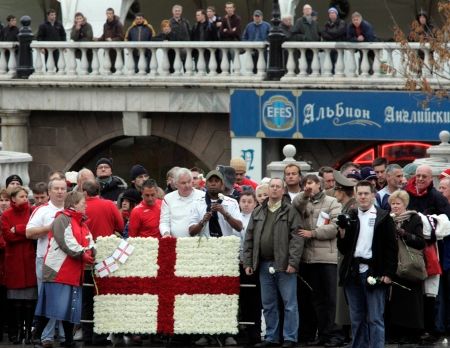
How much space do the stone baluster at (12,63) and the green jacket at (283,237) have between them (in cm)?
1514

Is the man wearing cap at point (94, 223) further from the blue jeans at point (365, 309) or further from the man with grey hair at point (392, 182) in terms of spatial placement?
the blue jeans at point (365, 309)

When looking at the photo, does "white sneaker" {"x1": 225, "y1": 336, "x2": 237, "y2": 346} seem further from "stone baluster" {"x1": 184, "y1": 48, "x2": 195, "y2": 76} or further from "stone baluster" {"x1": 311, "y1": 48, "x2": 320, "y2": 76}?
"stone baluster" {"x1": 184, "y1": 48, "x2": 195, "y2": 76}

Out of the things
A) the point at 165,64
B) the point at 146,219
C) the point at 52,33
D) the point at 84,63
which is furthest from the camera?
the point at 52,33

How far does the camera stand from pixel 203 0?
3866cm

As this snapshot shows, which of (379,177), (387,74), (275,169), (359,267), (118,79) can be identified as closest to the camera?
(359,267)

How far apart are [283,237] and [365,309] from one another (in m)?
1.37

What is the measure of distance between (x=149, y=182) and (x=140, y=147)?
15.4 metres

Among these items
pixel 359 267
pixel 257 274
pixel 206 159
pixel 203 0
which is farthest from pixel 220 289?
pixel 203 0

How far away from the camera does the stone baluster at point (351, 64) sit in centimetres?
3122

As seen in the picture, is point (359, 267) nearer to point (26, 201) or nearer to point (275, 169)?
point (26, 201)

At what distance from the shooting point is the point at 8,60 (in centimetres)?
3425

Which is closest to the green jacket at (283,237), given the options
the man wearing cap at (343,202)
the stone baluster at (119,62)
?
the man wearing cap at (343,202)

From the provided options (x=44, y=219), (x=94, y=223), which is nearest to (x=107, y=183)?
(x=94, y=223)

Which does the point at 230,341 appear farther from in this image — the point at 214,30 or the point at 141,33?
the point at 141,33
